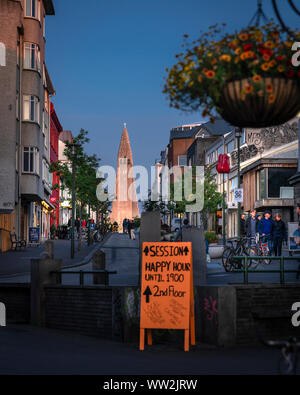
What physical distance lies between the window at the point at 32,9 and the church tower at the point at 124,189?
116 metres

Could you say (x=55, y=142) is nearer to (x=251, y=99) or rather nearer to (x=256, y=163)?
(x=256, y=163)

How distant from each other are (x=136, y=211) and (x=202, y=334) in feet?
508

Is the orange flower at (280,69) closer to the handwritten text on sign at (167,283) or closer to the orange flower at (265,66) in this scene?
the orange flower at (265,66)

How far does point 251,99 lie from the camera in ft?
16.6

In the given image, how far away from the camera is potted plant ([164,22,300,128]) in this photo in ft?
16.5

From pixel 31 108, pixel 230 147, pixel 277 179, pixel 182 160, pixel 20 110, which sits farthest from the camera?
pixel 182 160

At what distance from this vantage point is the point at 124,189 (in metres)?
164

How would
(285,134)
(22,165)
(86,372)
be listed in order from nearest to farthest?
1. (86,372)
2. (22,165)
3. (285,134)

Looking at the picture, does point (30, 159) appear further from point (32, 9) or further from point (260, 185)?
point (260, 185)

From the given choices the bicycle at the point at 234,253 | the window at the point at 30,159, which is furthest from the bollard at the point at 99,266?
the window at the point at 30,159

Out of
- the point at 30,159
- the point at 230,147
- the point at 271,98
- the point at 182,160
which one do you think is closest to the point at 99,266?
the point at 271,98

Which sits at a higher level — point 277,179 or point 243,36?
point 277,179

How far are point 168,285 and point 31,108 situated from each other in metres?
32.1
